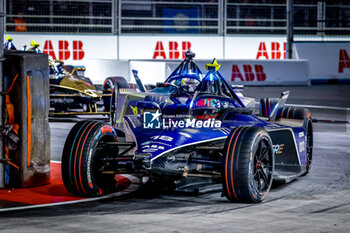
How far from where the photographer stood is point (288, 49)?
97.9 feet

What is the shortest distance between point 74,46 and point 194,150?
20711mm

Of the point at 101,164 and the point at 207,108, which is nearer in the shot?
the point at 101,164

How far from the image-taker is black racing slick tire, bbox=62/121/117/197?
8.13 meters

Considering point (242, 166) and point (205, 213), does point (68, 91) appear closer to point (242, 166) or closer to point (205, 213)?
point (242, 166)

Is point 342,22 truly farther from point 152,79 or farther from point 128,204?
point 128,204

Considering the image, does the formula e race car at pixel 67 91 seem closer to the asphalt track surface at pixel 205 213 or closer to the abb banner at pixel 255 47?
the asphalt track surface at pixel 205 213

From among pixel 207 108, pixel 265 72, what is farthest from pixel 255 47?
pixel 207 108

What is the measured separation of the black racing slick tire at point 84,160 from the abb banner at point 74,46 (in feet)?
63.7

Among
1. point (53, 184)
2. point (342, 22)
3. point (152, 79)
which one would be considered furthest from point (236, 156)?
point (342, 22)

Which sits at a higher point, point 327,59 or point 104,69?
point 327,59

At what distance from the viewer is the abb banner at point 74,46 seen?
92.2 feet

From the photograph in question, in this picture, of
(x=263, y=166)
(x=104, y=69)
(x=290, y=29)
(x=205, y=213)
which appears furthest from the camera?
(x=290, y=29)

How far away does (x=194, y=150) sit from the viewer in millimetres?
8477

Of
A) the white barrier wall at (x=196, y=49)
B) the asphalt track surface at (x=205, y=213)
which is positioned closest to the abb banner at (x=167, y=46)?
the white barrier wall at (x=196, y=49)
